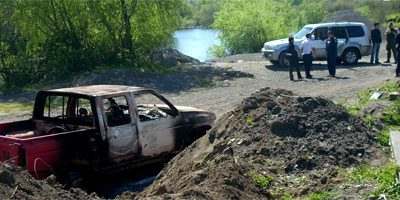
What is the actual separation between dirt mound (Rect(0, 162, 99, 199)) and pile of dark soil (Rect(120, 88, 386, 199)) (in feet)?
3.64

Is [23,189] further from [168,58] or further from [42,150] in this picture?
[168,58]

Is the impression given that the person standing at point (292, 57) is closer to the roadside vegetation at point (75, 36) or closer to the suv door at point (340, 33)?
the suv door at point (340, 33)

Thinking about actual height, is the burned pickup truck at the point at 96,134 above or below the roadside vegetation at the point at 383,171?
above

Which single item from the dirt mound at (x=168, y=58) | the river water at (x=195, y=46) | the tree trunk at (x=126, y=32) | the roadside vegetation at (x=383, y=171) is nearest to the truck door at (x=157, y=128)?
the roadside vegetation at (x=383, y=171)

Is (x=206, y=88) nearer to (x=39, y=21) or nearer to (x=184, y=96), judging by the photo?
(x=184, y=96)

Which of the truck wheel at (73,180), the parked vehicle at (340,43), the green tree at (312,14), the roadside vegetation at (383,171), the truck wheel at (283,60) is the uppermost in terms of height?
the green tree at (312,14)

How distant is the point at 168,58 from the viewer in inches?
920

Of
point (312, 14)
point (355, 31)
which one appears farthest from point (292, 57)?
point (312, 14)

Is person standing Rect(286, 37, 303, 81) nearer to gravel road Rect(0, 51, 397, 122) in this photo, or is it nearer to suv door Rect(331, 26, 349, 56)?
gravel road Rect(0, 51, 397, 122)

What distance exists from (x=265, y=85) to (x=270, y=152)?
1128 centimetres

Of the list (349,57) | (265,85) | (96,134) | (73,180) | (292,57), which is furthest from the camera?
(349,57)

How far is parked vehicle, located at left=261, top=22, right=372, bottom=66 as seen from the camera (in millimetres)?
21609

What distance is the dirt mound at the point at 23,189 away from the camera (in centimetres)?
518

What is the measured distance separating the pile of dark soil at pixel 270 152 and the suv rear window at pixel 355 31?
Result: 46.4 ft
